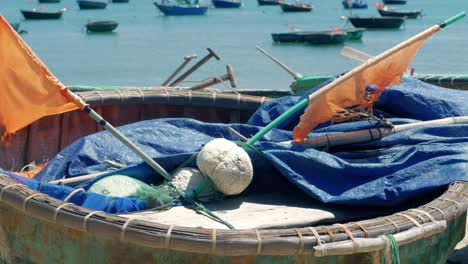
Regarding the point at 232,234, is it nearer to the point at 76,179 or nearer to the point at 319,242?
the point at 319,242

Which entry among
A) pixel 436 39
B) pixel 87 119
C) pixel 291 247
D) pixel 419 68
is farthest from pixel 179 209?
pixel 436 39

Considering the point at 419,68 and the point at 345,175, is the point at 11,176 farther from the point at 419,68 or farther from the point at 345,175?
the point at 419,68

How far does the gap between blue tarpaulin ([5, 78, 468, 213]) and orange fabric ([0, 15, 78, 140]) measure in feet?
1.71

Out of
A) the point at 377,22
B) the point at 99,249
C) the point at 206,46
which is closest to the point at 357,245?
the point at 99,249

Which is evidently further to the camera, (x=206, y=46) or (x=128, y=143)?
(x=206, y=46)

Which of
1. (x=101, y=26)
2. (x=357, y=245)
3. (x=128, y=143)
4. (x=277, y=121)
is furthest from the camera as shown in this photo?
(x=101, y=26)

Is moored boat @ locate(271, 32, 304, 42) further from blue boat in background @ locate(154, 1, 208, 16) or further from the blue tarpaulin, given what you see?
the blue tarpaulin

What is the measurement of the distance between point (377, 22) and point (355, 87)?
40076 millimetres

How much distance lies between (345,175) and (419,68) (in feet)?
84.6

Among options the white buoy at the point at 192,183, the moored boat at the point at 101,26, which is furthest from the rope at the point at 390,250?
the moored boat at the point at 101,26

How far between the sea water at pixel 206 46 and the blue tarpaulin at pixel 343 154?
13543 millimetres

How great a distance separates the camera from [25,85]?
484 centimetres

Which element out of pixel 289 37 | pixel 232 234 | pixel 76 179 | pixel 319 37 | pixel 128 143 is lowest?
pixel 289 37

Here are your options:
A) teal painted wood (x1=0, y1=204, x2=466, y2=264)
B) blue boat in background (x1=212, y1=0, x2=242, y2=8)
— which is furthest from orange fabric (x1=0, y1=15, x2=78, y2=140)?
blue boat in background (x1=212, y1=0, x2=242, y2=8)
